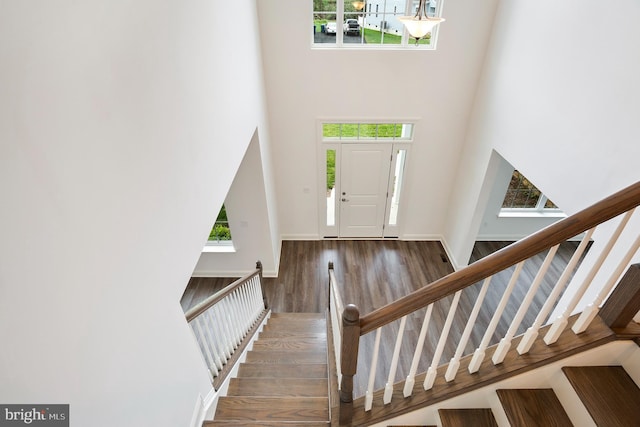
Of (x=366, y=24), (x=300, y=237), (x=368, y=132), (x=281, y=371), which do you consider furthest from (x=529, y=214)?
(x=281, y=371)

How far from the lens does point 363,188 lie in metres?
5.84

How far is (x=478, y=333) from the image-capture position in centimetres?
443

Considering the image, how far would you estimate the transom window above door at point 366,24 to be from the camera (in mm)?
4520

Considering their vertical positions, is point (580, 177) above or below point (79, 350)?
below

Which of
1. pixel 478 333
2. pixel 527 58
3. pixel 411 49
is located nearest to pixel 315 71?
pixel 411 49

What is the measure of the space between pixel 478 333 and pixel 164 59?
14.8ft

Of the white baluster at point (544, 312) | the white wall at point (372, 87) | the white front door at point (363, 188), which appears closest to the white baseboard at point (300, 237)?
the white front door at point (363, 188)

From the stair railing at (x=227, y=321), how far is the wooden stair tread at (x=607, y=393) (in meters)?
2.02

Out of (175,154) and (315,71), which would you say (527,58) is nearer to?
(315,71)

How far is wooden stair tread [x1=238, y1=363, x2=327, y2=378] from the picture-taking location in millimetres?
3184

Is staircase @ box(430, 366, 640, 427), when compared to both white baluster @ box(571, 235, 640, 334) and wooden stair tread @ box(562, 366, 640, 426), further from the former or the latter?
white baluster @ box(571, 235, 640, 334)

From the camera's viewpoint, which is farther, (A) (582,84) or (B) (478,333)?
(B) (478,333)

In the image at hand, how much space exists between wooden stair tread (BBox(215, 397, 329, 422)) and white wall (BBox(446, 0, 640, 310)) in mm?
Answer: 2359

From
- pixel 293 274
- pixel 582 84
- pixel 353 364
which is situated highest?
pixel 582 84
